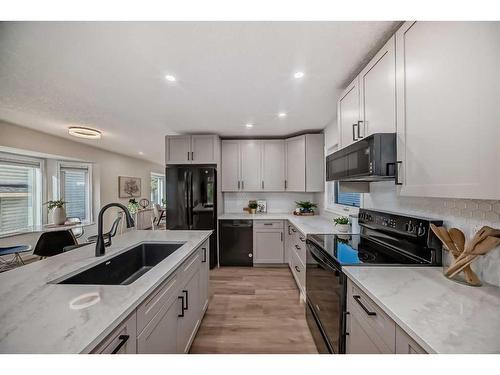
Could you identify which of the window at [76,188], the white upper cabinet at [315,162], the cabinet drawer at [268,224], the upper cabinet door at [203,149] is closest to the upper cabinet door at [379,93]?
the white upper cabinet at [315,162]

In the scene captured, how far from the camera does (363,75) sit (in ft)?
5.10

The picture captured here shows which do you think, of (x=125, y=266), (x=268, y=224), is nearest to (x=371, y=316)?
(x=125, y=266)

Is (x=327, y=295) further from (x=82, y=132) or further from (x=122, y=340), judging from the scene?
(x=82, y=132)

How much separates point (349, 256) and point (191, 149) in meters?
2.97

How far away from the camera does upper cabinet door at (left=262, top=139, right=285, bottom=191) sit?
3.85m

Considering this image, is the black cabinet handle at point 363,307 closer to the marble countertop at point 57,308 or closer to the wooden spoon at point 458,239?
the wooden spoon at point 458,239

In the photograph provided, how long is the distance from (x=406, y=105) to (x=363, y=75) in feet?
1.96

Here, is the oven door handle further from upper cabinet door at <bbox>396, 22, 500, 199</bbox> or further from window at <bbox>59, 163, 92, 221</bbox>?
window at <bbox>59, 163, 92, 221</bbox>

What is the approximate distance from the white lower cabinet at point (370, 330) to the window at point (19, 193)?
201 inches

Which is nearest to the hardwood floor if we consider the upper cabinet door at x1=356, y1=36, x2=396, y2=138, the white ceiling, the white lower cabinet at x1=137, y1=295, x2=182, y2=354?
the white lower cabinet at x1=137, y1=295, x2=182, y2=354

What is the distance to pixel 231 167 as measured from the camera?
387 cm

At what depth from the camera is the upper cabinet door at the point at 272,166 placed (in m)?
3.85

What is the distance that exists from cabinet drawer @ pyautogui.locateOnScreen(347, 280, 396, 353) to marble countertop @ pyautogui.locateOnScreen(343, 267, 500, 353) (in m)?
0.05
